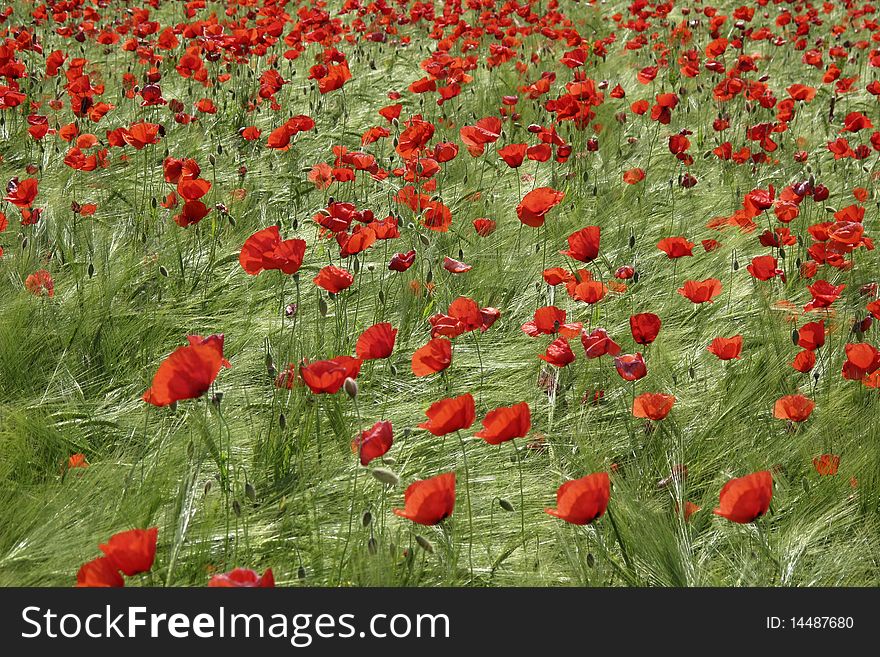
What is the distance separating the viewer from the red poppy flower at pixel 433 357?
5.64 feet

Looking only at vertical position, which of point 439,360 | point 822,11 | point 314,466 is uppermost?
point 439,360

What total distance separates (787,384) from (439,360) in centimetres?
91

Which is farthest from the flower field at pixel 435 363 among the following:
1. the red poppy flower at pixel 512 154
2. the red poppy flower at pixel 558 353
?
the red poppy flower at pixel 512 154

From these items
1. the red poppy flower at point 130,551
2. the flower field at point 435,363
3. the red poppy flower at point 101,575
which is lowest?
the flower field at point 435,363

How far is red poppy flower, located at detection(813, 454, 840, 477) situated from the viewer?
1.71 metres

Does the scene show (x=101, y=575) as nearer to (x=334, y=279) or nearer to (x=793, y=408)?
(x=334, y=279)

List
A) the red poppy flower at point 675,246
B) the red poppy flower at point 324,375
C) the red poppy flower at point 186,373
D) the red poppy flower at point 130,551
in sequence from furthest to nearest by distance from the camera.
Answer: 1. the red poppy flower at point 675,246
2. the red poppy flower at point 324,375
3. the red poppy flower at point 186,373
4. the red poppy flower at point 130,551

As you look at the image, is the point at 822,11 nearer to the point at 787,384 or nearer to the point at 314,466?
the point at 787,384

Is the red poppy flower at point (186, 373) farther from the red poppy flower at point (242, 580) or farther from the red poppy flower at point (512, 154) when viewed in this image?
the red poppy flower at point (512, 154)

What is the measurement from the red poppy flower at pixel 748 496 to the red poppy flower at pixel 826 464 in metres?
0.56

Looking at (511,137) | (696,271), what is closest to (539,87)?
(511,137)

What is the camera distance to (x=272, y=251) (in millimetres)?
1931

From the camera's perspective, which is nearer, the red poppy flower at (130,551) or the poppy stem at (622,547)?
the red poppy flower at (130,551)
